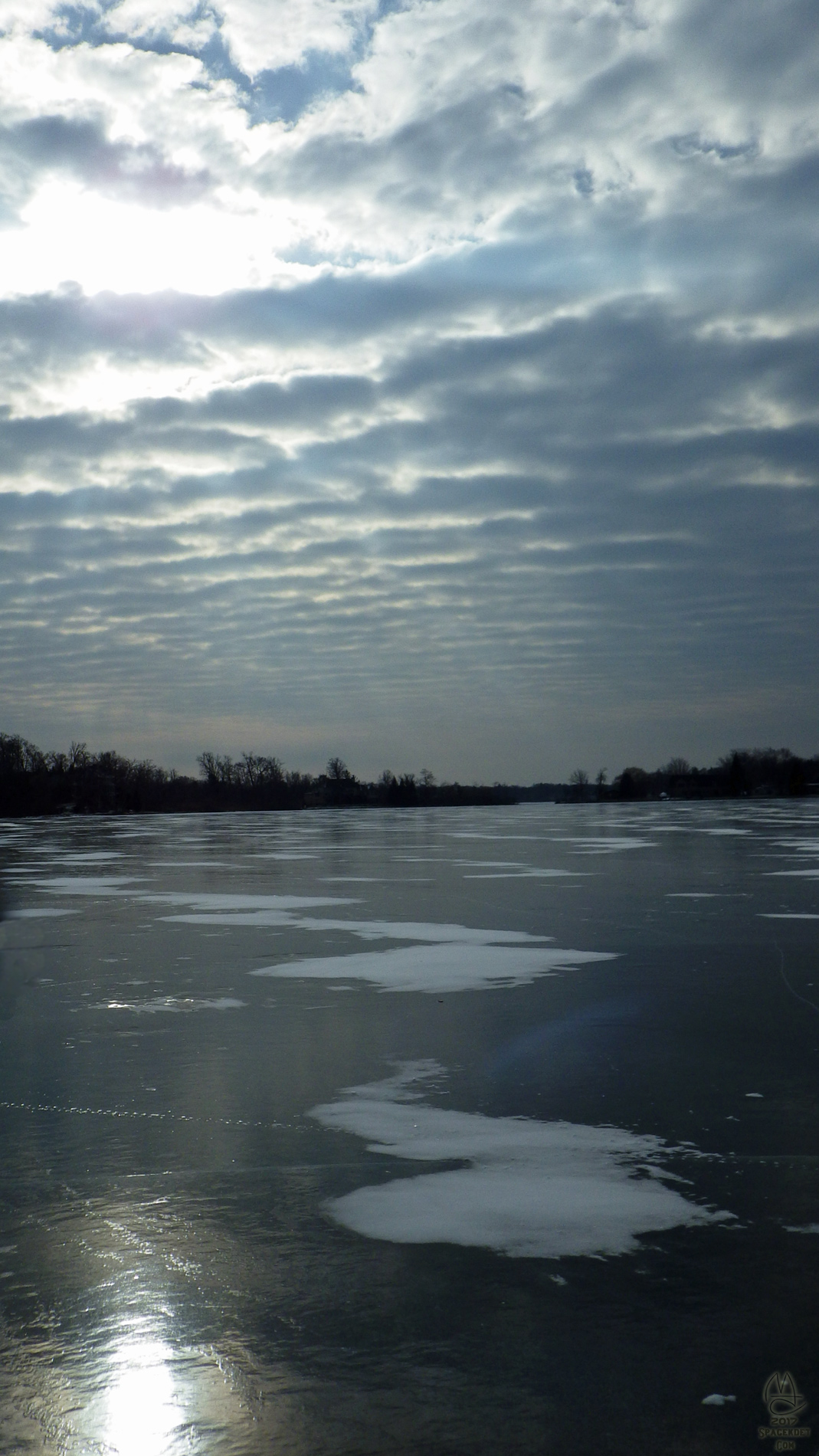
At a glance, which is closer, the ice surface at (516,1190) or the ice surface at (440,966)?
the ice surface at (516,1190)

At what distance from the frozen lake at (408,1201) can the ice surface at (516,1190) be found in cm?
1

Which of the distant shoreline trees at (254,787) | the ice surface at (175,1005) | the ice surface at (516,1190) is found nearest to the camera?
the ice surface at (516,1190)

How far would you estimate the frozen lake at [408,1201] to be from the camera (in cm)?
252

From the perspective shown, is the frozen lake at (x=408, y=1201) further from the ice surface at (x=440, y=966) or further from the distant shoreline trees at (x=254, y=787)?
the distant shoreline trees at (x=254, y=787)

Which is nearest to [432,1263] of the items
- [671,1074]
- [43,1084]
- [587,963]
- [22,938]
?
[671,1074]

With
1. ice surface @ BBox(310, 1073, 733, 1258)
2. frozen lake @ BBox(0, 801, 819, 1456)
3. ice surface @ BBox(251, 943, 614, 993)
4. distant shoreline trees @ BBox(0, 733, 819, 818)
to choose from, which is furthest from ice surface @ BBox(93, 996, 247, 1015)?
distant shoreline trees @ BBox(0, 733, 819, 818)

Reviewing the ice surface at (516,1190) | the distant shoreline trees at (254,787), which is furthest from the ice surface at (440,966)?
the distant shoreline trees at (254,787)

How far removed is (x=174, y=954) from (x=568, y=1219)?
6.89 meters

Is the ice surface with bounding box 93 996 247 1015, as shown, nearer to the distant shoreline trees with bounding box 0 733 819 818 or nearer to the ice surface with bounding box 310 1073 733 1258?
the ice surface with bounding box 310 1073 733 1258

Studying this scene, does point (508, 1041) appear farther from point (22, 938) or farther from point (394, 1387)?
point (22, 938)

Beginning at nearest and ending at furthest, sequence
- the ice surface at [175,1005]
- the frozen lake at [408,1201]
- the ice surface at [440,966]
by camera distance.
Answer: the frozen lake at [408,1201] → the ice surface at [175,1005] → the ice surface at [440,966]

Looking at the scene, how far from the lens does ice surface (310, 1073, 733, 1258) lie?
3477 millimetres

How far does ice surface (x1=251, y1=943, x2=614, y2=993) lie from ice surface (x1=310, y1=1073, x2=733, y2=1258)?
3.37 metres

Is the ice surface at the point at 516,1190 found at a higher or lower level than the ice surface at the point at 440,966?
higher
